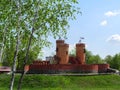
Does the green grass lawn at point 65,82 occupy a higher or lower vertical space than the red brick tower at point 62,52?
lower

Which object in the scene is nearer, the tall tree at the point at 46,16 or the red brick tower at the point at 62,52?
the tall tree at the point at 46,16

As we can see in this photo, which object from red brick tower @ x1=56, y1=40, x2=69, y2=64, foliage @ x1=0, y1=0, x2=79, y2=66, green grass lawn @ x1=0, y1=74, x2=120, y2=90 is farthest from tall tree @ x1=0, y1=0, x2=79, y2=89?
red brick tower @ x1=56, y1=40, x2=69, y2=64

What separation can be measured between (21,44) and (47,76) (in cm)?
2577

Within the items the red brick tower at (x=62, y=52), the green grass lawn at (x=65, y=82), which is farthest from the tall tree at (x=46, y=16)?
the red brick tower at (x=62, y=52)

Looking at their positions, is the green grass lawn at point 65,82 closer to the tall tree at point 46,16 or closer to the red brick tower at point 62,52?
the red brick tower at point 62,52

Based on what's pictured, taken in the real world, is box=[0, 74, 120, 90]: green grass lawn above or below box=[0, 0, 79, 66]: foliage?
below

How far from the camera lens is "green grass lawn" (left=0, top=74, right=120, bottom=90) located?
3931 cm

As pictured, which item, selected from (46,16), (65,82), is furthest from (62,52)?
(46,16)

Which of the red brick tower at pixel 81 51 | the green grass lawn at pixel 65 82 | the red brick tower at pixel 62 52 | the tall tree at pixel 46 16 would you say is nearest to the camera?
the tall tree at pixel 46 16

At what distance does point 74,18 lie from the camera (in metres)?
16.5

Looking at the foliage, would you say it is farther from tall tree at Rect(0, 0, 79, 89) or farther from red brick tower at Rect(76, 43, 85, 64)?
red brick tower at Rect(76, 43, 85, 64)

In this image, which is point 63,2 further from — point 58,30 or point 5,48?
point 5,48

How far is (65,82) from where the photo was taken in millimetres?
41094

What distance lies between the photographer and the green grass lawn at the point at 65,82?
129 feet
